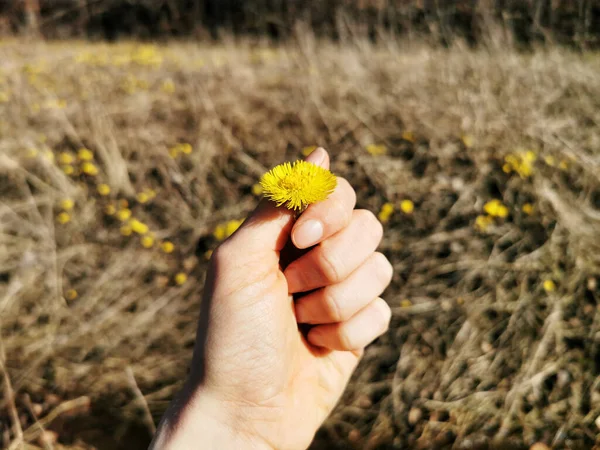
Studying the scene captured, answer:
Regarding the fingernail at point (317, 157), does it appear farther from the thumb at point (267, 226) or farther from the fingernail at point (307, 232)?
the fingernail at point (307, 232)

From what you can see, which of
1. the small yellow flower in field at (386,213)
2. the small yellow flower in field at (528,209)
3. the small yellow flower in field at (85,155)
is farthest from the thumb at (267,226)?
the small yellow flower in field at (85,155)

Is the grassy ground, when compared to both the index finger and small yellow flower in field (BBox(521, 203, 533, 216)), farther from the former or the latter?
the index finger

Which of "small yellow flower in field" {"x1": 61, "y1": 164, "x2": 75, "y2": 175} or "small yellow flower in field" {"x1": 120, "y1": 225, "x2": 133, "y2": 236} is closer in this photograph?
"small yellow flower in field" {"x1": 120, "y1": 225, "x2": 133, "y2": 236}

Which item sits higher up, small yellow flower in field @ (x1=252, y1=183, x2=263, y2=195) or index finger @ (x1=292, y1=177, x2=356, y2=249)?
index finger @ (x1=292, y1=177, x2=356, y2=249)

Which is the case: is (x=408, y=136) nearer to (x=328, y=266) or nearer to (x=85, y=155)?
(x=328, y=266)

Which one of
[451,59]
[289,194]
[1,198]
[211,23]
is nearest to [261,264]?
[289,194]

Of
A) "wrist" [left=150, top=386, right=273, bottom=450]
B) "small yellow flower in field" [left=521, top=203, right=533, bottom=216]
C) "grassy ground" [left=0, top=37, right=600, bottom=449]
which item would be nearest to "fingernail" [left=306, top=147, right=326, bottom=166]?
"wrist" [left=150, top=386, right=273, bottom=450]

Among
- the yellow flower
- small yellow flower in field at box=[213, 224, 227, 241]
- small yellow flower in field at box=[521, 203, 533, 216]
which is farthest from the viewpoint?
small yellow flower in field at box=[213, 224, 227, 241]

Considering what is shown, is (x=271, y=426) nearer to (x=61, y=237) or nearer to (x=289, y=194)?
(x=289, y=194)
